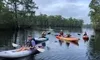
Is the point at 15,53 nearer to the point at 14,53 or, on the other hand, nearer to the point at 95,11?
the point at 14,53

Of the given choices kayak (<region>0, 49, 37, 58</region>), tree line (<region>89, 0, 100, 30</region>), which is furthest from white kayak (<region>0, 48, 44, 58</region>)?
tree line (<region>89, 0, 100, 30</region>)

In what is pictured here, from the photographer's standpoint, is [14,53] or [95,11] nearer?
[14,53]

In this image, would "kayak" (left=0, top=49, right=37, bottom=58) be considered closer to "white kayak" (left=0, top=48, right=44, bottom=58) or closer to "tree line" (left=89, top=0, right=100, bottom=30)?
"white kayak" (left=0, top=48, right=44, bottom=58)

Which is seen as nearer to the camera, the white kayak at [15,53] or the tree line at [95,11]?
the white kayak at [15,53]

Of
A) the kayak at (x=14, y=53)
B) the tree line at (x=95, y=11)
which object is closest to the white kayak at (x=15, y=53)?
the kayak at (x=14, y=53)

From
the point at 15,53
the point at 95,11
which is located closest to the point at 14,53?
the point at 15,53

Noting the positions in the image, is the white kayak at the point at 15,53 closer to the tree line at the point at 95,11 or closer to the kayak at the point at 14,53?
the kayak at the point at 14,53

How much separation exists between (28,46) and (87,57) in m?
8.16

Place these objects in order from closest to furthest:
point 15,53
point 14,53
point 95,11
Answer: point 14,53, point 15,53, point 95,11

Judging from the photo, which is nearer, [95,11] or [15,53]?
[15,53]

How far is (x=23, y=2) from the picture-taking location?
104 m

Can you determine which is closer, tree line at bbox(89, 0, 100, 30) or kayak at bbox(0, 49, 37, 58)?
kayak at bbox(0, 49, 37, 58)

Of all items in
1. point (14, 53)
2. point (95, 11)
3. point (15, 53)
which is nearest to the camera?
point (14, 53)

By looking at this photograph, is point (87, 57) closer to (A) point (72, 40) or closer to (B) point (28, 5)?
(A) point (72, 40)
